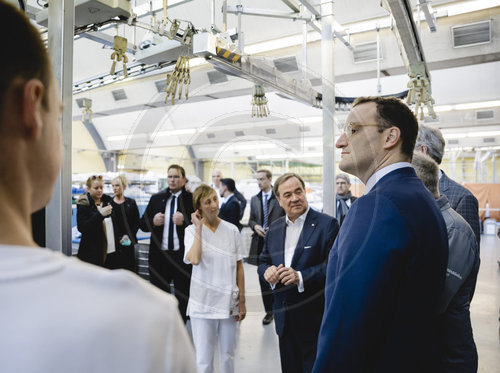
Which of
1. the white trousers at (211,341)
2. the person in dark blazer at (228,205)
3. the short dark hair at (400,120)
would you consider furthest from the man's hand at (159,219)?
the short dark hair at (400,120)

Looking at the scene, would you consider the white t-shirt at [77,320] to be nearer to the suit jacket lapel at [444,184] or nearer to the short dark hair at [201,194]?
the short dark hair at [201,194]

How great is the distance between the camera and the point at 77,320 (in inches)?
12.4

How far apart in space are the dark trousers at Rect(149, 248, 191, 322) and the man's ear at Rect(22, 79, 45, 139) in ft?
9.29

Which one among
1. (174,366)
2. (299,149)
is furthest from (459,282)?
(299,149)

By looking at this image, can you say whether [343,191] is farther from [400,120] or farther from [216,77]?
[400,120]

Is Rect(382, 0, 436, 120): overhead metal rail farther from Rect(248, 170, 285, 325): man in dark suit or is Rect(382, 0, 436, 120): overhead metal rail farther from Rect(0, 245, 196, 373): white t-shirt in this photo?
Rect(0, 245, 196, 373): white t-shirt

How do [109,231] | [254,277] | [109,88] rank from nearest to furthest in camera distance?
[109,231] → [254,277] → [109,88]

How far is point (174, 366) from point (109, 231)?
3.50 meters

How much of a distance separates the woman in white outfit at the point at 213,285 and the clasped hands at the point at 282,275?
40 cm

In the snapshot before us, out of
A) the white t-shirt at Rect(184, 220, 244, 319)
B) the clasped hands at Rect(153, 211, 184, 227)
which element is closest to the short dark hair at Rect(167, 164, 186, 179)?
the clasped hands at Rect(153, 211, 184, 227)

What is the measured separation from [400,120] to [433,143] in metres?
1.04

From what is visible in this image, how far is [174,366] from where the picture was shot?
1.14 feet

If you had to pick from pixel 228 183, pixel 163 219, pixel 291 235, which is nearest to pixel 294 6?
pixel 228 183

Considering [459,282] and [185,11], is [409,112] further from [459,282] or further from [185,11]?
[185,11]
